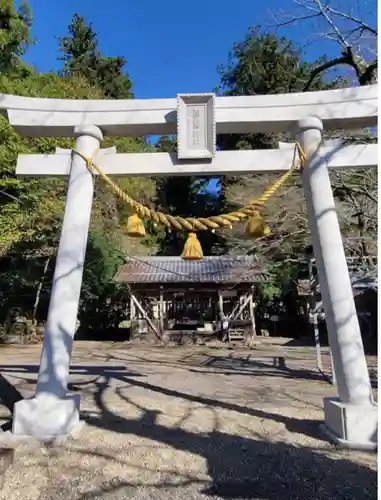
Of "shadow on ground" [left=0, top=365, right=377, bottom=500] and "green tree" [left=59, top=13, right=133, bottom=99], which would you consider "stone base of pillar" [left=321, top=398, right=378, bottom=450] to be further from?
"green tree" [left=59, top=13, right=133, bottom=99]

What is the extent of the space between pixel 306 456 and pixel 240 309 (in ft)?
41.8

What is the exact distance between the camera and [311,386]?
6.29m

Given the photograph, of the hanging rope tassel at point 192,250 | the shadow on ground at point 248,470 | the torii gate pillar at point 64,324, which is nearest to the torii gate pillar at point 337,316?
the shadow on ground at point 248,470

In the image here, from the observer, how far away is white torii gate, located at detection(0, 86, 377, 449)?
356 centimetres

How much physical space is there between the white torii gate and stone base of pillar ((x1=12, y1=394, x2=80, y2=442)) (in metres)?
0.08

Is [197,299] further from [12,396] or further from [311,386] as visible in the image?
[12,396]

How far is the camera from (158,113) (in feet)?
13.4

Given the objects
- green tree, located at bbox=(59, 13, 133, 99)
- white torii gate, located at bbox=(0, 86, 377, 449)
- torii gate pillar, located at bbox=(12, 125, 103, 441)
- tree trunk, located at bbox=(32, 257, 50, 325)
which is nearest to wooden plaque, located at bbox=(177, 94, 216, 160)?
white torii gate, located at bbox=(0, 86, 377, 449)

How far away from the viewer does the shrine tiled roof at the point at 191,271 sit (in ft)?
50.9

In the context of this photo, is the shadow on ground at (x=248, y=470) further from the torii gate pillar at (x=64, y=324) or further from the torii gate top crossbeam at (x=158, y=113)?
the torii gate top crossbeam at (x=158, y=113)

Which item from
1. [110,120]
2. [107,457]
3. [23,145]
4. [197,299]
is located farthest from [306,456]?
[197,299]

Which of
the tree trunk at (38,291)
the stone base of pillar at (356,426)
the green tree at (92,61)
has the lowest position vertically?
the stone base of pillar at (356,426)

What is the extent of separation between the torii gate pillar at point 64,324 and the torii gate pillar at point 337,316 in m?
2.33

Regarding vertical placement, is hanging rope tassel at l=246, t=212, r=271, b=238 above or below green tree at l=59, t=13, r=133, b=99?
below
